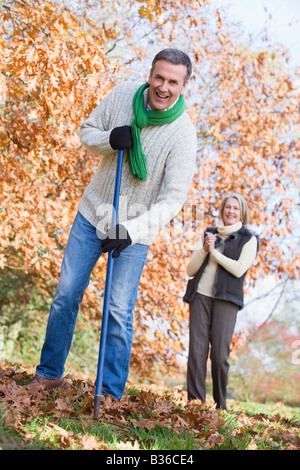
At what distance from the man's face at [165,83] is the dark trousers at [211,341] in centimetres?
196

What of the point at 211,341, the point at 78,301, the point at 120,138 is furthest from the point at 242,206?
the point at 78,301

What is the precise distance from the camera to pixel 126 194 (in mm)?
3344

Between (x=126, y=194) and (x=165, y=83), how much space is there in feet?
2.35

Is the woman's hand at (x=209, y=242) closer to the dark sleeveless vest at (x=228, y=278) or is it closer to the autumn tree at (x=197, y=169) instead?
the dark sleeveless vest at (x=228, y=278)

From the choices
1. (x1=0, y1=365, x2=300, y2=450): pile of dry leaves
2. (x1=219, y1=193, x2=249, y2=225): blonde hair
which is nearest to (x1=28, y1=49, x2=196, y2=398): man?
(x1=0, y1=365, x2=300, y2=450): pile of dry leaves

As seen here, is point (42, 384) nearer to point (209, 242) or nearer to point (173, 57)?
point (209, 242)

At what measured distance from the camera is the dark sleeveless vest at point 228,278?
452cm

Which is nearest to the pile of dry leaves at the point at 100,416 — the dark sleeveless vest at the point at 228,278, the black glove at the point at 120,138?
the dark sleeveless vest at the point at 228,278

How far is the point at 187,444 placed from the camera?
7.72ft

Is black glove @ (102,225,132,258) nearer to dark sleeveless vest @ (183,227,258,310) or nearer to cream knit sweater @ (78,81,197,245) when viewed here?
cream knit sweater @ (78,81,197,245)

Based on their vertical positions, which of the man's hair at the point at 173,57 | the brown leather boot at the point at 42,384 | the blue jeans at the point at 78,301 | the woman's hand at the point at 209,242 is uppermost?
the man's hair at the point at 173,57

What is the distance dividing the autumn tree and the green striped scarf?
2.44m
